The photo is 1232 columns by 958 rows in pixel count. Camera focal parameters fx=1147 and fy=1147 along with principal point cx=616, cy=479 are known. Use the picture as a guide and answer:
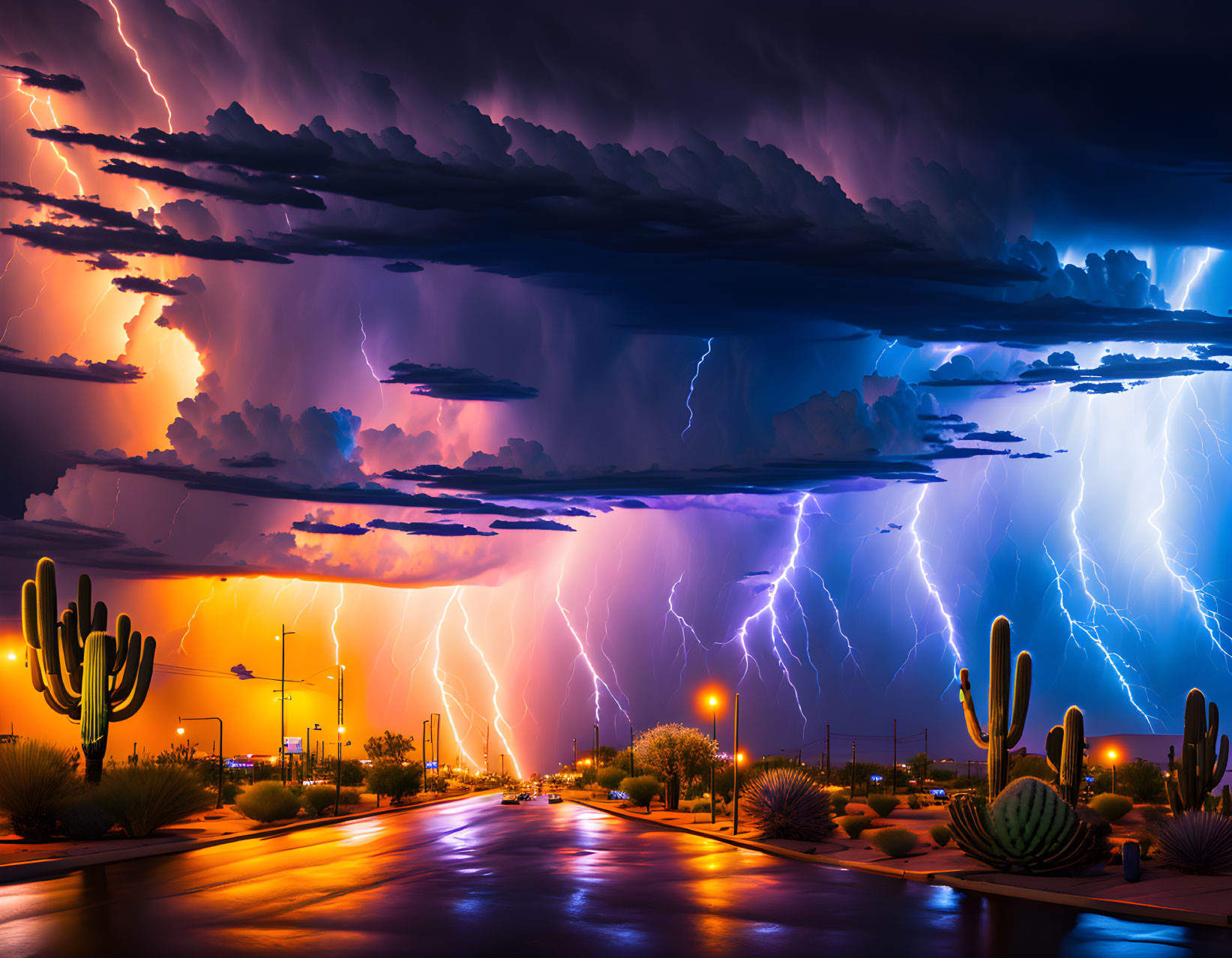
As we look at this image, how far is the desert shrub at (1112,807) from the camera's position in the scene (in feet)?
137

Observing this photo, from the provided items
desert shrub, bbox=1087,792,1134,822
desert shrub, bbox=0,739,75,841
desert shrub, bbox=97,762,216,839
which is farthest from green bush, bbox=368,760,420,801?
desert shrub, bbox=1087,792,1134,822

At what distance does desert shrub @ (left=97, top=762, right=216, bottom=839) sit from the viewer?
127 ft

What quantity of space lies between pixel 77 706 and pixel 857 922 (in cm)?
3410

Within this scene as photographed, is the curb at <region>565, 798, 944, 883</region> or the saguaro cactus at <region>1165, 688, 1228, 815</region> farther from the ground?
the saguaro cactus at <region>1165, 688, 1228, 815</region>

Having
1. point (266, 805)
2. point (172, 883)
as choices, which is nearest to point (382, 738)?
point (266, 805)

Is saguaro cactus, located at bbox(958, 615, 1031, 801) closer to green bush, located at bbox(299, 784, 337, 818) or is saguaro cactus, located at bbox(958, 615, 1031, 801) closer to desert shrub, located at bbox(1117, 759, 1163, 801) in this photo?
desert shrub, located at bbox(1117, 759, 1163, 801)

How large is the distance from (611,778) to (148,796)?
2237 inches

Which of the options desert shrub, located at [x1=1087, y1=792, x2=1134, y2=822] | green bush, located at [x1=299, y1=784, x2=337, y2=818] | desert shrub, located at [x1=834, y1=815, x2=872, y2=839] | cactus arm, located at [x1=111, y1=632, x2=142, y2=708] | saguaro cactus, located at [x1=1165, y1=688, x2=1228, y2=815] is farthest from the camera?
green bush, located at [x1=299, y1=784, x2=337, y2=818]

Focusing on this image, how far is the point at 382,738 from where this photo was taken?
589ft

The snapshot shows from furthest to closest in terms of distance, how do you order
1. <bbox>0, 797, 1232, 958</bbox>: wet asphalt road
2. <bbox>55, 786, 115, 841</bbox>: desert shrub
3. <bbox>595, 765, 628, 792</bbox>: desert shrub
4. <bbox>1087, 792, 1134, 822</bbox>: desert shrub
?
<bbox>595, 765, 628, 792</bbox>: desert shrub < <bbox>1087, 792, 1134, 822</bbox>: desert shrub < <bbox>55, 786, 115, 841</bbox>: desert shrub < <bbox>0, 797, 1232, 958</bbox>: wet asphalt road

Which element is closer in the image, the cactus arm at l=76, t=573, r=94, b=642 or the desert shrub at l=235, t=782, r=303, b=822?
the cactus arm at l=76, t=573, r=94, b=642

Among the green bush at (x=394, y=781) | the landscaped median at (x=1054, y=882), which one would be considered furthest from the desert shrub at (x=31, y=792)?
the green bush at (x=394, y=781)

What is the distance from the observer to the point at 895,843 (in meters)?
32.9

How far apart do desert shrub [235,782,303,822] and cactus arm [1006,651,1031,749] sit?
34.3 m
